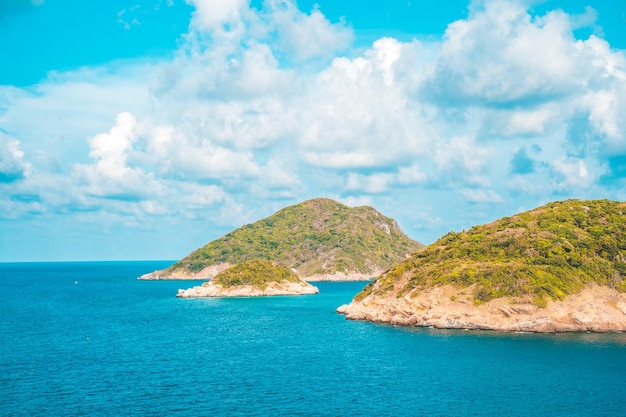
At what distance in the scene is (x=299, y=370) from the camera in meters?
77.3

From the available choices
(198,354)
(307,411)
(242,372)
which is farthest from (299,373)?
(198,354)

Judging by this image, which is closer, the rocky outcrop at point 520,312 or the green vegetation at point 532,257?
the rocky outcrop at point 520,312

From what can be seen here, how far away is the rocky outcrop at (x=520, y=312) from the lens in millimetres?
102000

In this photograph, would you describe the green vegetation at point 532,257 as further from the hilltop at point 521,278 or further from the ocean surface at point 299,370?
the ocean surface at point 299,370

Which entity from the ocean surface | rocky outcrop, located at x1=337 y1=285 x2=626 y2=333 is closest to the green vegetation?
rocky outcrop, located at x1=337 y1=285 x2=626 y2=333

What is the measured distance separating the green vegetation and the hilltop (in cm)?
22

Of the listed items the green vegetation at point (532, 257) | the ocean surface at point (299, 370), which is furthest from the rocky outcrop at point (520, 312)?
the ocean surface at point (299, 370)

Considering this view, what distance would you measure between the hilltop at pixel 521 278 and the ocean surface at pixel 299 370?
5.42 meters

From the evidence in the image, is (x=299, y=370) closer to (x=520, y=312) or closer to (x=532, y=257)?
(x=520, y=312)

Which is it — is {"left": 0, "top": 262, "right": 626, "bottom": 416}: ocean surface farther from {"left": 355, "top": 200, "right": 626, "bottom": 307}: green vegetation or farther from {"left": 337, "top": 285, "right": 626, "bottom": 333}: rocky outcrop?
{"left": 355, "top": 200, "right": 626, "bottom": 307}: green vegetation

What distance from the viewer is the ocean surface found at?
60094 mm

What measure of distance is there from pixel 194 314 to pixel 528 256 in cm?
9126

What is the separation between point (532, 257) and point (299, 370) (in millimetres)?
68077

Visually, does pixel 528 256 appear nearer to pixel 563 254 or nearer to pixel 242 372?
pixel 563 254
